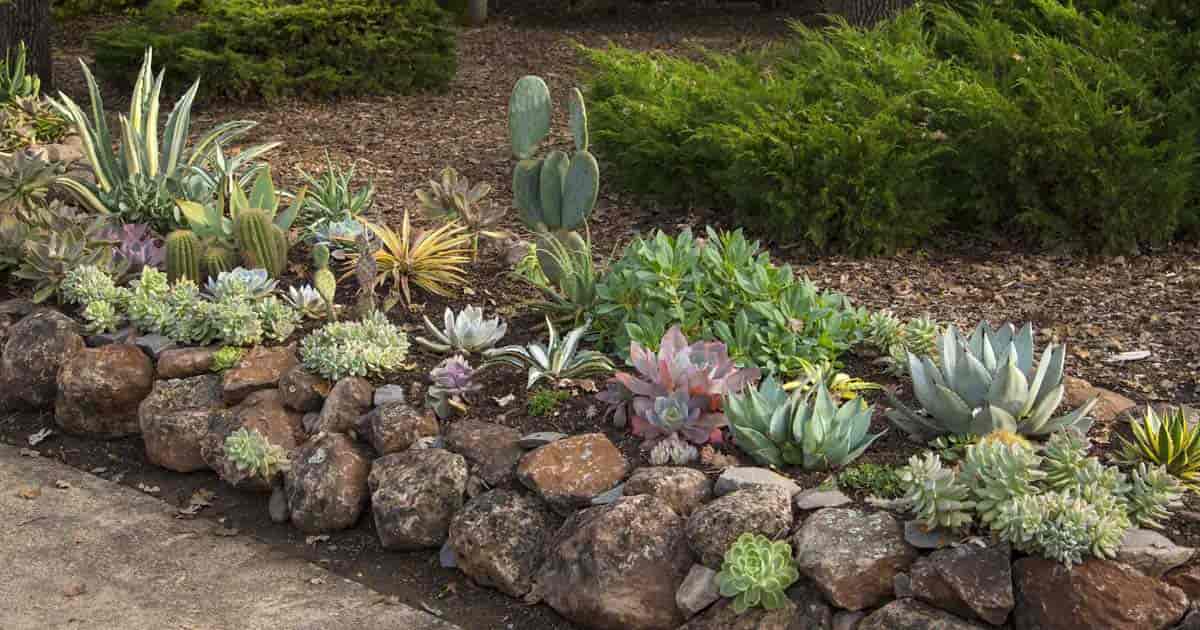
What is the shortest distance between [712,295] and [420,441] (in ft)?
3.57

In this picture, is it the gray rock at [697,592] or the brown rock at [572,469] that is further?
the brown rock at [572,469]

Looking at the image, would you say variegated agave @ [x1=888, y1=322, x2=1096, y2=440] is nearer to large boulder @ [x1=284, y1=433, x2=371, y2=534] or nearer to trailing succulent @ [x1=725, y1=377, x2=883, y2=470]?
trailing succulent @ [x1=725, y1=377, x2=883, y2=470]

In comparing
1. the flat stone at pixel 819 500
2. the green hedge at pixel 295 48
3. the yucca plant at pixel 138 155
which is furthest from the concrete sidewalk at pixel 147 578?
the green hedge at pixel 295 48

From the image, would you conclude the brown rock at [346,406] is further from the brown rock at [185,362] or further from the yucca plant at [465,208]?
the yucca plant at [465,208]

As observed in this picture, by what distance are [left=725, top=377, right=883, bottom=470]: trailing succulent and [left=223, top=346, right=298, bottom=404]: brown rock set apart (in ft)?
5.62

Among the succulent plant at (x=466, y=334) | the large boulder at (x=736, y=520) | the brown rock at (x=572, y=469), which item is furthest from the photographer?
the succulent plant at (x=466, y=334)

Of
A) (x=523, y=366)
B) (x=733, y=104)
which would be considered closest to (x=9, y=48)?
(x=733, y=104)

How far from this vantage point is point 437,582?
3975 millimetres

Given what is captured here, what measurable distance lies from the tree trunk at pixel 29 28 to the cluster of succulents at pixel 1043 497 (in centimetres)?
728

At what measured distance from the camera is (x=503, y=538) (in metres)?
3.85

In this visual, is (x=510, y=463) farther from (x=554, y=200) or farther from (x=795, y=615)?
(x=554, y=200)

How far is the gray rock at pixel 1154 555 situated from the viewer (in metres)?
3.15

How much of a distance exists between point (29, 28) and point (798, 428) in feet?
22.7

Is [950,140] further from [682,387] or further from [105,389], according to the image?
[105,389]
